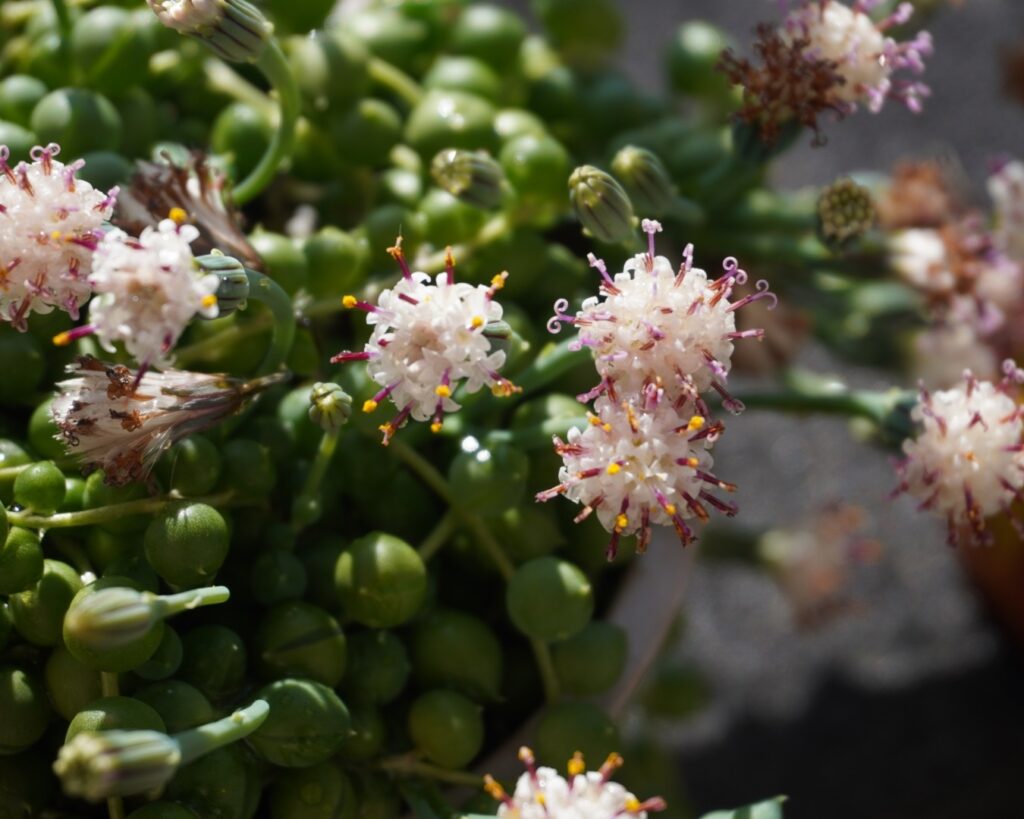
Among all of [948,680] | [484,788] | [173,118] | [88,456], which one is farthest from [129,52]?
[948,680]

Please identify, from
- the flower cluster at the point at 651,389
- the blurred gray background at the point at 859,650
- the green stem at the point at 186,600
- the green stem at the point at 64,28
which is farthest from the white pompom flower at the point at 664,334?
the blurred gray background at the point at 859,650

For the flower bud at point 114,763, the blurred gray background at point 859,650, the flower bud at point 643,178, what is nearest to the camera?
the flower bud at point 114,763

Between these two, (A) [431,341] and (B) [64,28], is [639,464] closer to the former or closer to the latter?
(A) [431,341]

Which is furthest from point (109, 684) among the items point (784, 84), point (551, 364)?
point (784, 84)

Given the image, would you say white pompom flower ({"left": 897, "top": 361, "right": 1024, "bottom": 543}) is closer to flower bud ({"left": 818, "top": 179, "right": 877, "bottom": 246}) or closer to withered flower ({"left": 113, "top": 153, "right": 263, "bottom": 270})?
flower bud ({"left": 818, "top": 179, "right": 877, "bottom": 246})

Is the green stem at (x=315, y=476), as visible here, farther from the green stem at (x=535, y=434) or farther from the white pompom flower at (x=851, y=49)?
the white pompom flower at (x=851, y=49)

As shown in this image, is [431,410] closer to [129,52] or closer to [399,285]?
[399,285]
